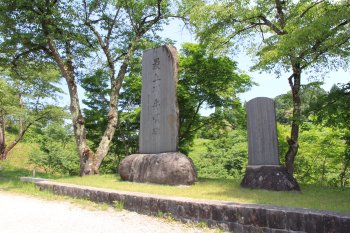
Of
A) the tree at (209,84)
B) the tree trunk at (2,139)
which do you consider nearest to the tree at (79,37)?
the tree at (209,84)

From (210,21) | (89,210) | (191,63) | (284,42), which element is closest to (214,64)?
(191,63)

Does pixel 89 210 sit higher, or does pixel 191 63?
pixel 191 63

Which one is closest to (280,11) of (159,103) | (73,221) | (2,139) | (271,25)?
(271,25)

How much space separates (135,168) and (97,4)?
7.88 metres

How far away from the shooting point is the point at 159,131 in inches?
352

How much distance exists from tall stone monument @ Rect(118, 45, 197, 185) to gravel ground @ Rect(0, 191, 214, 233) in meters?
2.22

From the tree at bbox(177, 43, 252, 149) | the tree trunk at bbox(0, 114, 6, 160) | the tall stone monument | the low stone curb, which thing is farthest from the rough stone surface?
the tree trunk at bbox(0, 114, 6, 160)

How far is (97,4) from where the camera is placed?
1300 centimetres

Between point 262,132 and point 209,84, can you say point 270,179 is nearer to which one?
point 262,132

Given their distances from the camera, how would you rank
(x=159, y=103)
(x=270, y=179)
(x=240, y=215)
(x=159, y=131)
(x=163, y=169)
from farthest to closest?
(x=159, y=103) < (x=159, y=131) < (x=163, y=169) < (x=270, y=179) < (x=240, y=215)

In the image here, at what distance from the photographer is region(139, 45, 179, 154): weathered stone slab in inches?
341

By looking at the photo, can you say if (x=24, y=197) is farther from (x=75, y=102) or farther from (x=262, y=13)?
(x=262, y=13)

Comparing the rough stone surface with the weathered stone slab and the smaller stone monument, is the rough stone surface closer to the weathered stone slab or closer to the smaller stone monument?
the smaller stone monument

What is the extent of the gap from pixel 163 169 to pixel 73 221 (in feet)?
10.7
